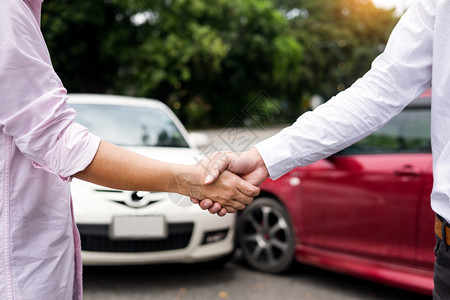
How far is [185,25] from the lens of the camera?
19.9 m

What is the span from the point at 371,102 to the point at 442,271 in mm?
594

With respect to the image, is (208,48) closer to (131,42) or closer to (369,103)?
(131,42)

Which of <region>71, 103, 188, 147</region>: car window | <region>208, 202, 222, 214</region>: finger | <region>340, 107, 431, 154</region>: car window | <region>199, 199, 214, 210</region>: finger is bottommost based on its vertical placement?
<region>71, 103, 188, 147</region>: car window

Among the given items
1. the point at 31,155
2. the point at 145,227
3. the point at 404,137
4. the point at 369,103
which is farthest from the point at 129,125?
the point at 31,155

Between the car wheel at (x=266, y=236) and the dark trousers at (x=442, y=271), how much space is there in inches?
110

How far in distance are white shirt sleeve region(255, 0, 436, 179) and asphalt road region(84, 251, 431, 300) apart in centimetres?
237

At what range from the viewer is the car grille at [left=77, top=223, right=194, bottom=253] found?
3.68 metres

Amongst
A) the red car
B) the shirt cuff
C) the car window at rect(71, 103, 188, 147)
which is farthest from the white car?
the shirt cuff

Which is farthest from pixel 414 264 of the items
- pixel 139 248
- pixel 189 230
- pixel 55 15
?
pixel 55 15

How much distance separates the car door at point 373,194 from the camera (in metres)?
3.45

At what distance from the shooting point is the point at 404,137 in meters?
3.73

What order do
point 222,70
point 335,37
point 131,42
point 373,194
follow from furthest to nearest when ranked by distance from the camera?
point 335,37 → point 222,70 → point 131,42 → point 373,194

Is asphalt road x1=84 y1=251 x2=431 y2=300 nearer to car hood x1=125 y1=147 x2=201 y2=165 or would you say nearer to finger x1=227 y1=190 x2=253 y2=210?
car hood x1=125 y1=147 x2=201 y2=165

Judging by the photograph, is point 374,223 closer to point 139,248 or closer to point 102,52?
point 139,248
